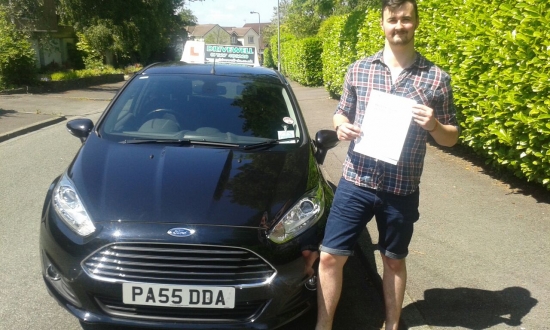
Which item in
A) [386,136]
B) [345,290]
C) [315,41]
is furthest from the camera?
[315,41]

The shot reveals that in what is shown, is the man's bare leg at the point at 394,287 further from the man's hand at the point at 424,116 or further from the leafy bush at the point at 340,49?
the leafy bush at the point at 340,49

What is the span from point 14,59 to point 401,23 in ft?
73.3

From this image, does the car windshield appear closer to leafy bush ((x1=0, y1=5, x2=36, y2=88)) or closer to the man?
the man

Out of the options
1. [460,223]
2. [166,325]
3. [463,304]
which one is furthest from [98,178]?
[460,223]

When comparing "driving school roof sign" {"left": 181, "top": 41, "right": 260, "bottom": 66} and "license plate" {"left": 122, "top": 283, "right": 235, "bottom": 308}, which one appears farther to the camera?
"driving school roof sign" {"left": 181, "top": 41, "right": 260, "bottom": 66}

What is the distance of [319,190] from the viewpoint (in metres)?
4.06

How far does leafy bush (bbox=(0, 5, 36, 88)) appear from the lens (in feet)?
74.4

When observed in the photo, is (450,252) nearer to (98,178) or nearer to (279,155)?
(279,155)

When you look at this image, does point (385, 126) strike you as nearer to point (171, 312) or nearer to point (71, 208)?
point (171, 312)

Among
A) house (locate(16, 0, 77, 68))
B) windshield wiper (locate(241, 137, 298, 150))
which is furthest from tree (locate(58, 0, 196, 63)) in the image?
windshield wiper (locate(241, 137, 298, 150))

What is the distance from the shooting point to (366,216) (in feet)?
11.2

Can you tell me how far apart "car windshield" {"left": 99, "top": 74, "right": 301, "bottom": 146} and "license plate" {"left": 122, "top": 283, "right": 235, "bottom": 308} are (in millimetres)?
1488

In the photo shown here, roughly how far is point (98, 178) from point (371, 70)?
181cm

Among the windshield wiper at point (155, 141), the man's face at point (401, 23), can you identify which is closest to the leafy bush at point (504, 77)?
the man's face at point (401, 23)
